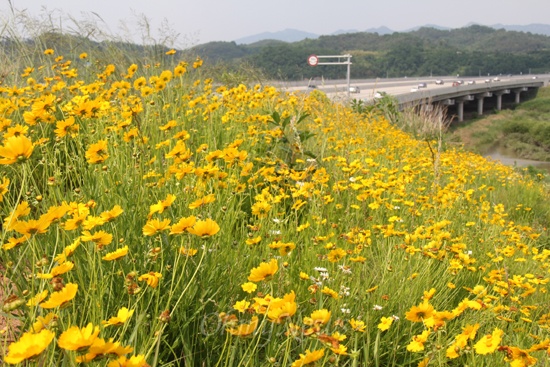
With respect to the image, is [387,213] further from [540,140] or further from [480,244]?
[540,140]

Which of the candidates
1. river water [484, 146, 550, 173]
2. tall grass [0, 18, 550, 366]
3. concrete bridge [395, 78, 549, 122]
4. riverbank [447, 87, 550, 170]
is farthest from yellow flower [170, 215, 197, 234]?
concrete bridge [395, 78, 549, 122]

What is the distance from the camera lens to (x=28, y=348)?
0.74m

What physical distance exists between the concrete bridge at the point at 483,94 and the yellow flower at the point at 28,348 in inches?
1426

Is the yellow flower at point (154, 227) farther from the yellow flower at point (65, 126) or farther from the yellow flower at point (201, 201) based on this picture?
the yellow flower at point (65, 126)

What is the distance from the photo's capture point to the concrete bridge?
40597mm

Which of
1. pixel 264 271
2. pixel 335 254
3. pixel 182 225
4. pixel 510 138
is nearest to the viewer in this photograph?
pixel 264 271

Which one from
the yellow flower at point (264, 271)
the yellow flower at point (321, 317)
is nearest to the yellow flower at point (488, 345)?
the yellow flower at point (321, 317)

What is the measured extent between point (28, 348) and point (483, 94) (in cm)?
5336

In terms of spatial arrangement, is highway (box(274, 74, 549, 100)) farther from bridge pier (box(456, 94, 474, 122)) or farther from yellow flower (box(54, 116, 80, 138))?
yellow flower (box(54, 116, 80, 138))

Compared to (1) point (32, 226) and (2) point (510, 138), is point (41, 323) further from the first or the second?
(2) point (510, 138)

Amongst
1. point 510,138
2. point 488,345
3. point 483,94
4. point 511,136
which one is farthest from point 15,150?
point 483,94

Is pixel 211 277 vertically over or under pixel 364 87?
over

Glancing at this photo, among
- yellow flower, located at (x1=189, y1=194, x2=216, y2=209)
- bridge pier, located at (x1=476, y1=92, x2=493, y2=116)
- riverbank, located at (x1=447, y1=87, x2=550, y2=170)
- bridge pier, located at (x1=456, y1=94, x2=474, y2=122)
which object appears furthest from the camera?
bridge pier, located at (x1=476, y1=92, x2=493, y2=116)

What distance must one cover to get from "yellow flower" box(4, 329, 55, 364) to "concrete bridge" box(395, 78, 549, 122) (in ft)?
119
